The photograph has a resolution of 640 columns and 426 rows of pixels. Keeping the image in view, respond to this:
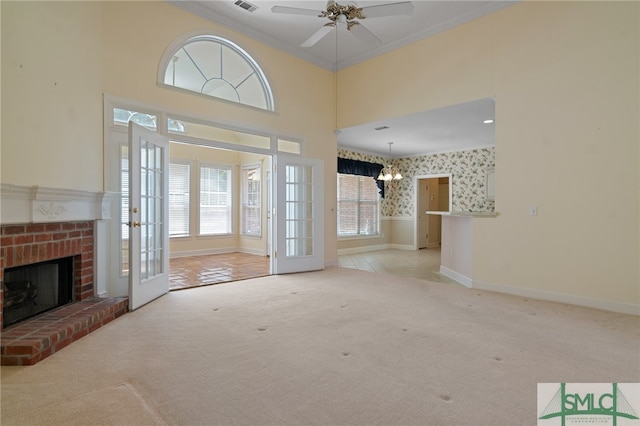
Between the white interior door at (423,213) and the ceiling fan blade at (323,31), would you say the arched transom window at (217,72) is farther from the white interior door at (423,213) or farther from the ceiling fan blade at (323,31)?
the white interior door at (423,213)

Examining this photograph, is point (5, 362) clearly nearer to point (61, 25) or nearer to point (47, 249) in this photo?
point (47, 249)

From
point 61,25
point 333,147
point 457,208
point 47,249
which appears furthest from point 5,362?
point 457,208

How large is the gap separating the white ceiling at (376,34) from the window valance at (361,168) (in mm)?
1272

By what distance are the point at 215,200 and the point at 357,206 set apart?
3743 mm

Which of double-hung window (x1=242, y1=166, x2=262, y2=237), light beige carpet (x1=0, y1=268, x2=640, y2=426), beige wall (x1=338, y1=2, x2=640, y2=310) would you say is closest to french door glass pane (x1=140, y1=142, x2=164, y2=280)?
light beige carpet (x1=0, y1=268, x2=640, y2=426)

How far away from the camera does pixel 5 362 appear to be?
7.13 ft

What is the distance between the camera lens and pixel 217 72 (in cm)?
471

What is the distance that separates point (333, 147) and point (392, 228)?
432 centimetres

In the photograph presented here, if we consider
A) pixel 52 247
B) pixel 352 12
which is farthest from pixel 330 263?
pixel 52 247

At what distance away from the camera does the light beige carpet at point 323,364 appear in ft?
5.50

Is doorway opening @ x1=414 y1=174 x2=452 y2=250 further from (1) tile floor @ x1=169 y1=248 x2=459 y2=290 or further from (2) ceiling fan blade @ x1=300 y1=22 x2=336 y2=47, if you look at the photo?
(2) ceiling fan blade @ x1=300 y1=22 x2=336 y2=47

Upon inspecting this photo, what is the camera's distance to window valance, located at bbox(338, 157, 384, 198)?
8.15m

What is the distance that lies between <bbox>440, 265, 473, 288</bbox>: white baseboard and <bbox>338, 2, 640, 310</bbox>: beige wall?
0.23 m

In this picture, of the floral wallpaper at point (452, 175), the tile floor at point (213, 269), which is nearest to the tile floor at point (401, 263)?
the floral wallpaper at point (452, 175)
